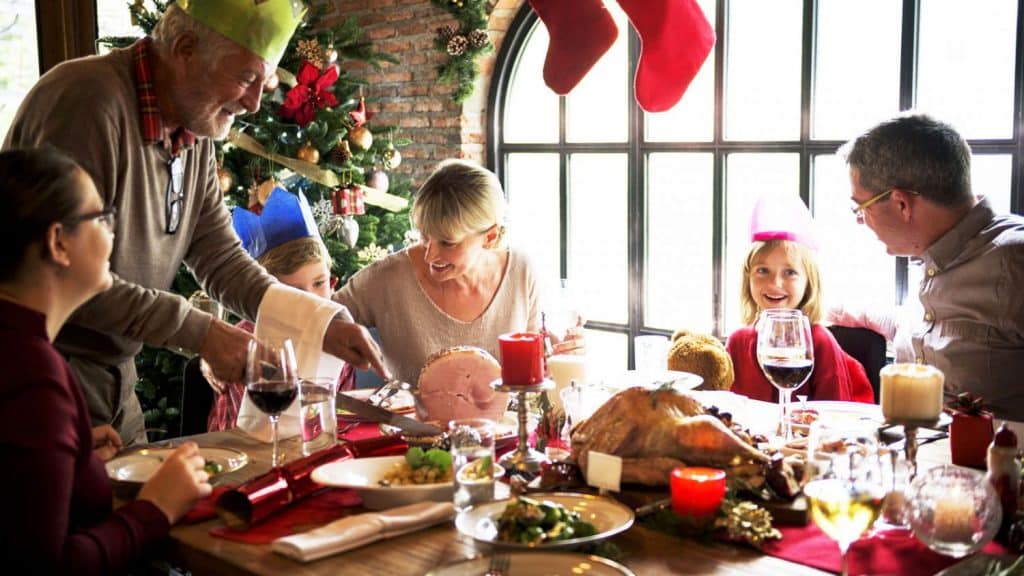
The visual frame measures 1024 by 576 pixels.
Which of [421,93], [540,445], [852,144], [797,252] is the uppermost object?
[421,93]

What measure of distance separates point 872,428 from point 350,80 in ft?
11.2

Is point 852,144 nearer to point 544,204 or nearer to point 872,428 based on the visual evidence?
point 872,428

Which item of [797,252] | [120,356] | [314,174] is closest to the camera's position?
[120,356]

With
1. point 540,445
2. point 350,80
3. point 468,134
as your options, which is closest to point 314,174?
point 350,80

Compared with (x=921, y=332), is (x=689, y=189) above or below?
above

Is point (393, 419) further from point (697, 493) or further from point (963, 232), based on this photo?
point (963, 232)

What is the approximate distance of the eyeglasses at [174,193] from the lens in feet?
8.20

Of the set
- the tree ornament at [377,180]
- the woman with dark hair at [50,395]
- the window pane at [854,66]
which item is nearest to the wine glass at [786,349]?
the woman with dark hair at [50,395]

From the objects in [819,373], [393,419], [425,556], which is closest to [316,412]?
[393,419]

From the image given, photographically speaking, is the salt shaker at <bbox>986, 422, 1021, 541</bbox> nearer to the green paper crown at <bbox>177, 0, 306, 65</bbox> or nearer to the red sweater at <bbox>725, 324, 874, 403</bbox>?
the red sweater at <bbox>725, 324, 874, 403</bbox>

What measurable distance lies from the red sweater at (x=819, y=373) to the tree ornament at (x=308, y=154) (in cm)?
205

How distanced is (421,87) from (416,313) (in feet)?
8.18

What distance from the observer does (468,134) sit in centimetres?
508

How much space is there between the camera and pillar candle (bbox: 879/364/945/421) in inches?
61.6
